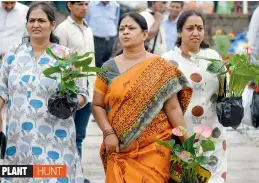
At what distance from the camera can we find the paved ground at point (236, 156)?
888 centimetres

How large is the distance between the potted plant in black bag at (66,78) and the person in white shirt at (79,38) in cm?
196

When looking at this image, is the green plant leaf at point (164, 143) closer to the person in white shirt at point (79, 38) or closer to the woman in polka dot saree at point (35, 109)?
the woman in polka dot saree at point (35, 109)

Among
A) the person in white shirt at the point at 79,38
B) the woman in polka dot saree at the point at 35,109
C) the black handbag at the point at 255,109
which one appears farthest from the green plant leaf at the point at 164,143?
the black handbag at the point at 255,109

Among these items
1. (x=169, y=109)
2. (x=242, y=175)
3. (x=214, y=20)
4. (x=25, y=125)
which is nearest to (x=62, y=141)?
(x=25, y=125)

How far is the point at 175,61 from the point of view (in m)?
7.03

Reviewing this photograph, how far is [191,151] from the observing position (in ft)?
19.4

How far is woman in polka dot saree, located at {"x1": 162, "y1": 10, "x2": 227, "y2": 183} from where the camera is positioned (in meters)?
6.97

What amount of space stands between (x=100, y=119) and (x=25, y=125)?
20.6 inches

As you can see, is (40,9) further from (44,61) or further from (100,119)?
(100,119)

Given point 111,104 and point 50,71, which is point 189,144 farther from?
point 50,71

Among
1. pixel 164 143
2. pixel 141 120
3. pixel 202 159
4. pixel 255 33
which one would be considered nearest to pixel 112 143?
pixel 141 120

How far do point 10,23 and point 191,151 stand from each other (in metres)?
5.52

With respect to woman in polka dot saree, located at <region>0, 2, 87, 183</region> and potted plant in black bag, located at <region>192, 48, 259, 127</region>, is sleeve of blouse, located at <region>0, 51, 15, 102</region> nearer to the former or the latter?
woman in polka dot saree, located at <region>0, 2, 87, 183</region>

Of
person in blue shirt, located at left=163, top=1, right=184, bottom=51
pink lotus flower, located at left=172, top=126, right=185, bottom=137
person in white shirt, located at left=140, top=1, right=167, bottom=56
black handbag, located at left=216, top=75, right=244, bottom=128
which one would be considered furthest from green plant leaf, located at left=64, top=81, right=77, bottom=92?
person in blue shirt, located at left=163, top=1, right=184, bottom=51
